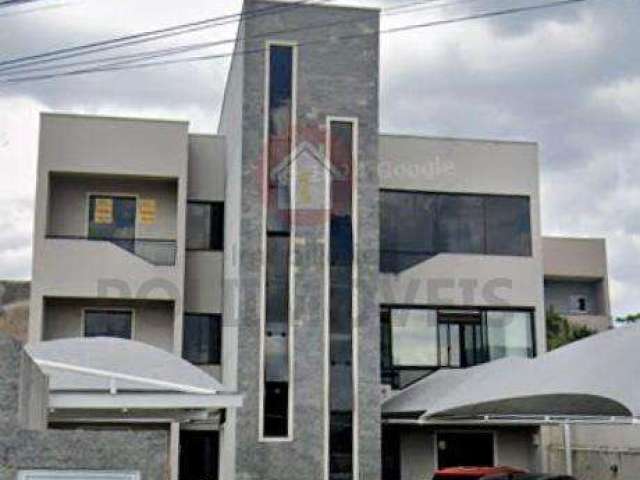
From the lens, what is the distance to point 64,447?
286 inches

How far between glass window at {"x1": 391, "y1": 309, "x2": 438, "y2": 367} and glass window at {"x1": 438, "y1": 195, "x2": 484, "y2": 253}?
1.95 meters

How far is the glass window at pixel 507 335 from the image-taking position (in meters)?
25.7

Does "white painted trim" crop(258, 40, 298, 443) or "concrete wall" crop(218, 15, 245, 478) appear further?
"concrete wall" crop(218, 15, 245, 478)

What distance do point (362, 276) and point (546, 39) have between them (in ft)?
30.4

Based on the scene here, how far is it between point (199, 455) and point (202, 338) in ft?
9.50

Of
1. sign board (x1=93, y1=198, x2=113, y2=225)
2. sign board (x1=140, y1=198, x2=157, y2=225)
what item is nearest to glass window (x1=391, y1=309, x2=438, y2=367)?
sign board (x1=140, y1=198, x2=157, y2=225)

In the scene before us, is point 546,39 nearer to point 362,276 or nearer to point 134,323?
point 362,276

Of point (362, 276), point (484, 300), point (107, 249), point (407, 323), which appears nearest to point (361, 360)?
point (362, 276)

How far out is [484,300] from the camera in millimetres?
25766

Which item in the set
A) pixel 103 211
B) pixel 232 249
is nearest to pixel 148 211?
pixel 103 211

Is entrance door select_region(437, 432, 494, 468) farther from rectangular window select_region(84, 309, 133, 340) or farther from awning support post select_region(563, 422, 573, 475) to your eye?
rectangular window select_region(84, 309, 133, 340)

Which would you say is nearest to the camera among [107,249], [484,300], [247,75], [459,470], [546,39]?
[546,39]

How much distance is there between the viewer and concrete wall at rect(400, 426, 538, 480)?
2484 centimetres

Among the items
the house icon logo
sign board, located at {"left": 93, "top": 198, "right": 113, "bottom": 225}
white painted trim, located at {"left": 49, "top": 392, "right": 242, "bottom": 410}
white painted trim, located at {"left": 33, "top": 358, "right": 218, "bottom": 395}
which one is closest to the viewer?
white painted trim, located at {"left": 49, "top": 392, "right": 242, "bottom": 410}
